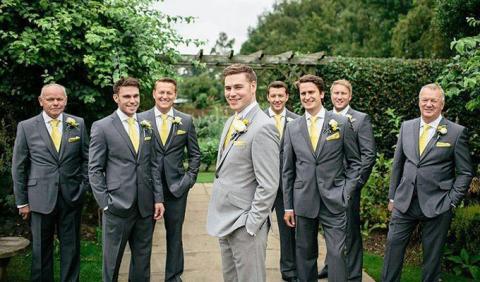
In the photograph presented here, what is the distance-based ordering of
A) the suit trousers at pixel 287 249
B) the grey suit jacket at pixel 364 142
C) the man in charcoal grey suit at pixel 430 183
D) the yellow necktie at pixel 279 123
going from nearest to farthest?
the man in charcoal grey suit at pixel 430 183, the grey suit jacket at pixel 364 142, the suit trousers at pixel 287 249, the yellow necktie at pixel 279 123

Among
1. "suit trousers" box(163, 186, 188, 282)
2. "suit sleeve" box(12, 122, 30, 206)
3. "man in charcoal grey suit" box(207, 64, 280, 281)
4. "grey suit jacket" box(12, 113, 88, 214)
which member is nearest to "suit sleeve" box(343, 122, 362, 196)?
"man in charcoal grey suit" box(207, 64, 280, 281)

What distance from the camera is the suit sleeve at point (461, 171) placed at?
176 inches

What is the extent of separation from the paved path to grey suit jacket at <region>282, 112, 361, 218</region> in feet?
4.33

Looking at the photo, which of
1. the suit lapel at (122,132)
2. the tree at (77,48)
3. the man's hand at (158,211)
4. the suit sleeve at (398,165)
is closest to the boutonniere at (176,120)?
the suit lapel at (122,132)

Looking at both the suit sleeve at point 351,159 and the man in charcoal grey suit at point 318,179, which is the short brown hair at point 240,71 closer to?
the man in charcoal grey suit at point 318,179

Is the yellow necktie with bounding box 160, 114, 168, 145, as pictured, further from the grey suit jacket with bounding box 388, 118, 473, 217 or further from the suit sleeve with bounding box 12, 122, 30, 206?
the grey suit jacket with bounding box 388, 118, 473, 217

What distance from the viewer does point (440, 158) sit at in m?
4.55

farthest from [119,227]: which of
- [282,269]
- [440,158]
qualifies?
[440,158]

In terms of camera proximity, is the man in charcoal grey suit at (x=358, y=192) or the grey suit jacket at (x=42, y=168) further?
the man in charcoal grey suit at (x=358, y=192)

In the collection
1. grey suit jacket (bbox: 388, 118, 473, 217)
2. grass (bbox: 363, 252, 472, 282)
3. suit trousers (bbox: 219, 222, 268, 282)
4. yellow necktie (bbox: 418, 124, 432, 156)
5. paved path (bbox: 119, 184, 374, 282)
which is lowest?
grass (bbox: 363, 252, 472, 282)

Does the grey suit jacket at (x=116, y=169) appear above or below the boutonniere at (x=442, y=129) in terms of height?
below

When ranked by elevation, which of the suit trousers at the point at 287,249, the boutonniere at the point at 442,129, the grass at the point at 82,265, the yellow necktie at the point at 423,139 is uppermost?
the boutonniere at the point at 442,129

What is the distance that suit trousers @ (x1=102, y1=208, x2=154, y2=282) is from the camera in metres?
4.37

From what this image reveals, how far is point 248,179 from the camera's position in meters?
3.55
